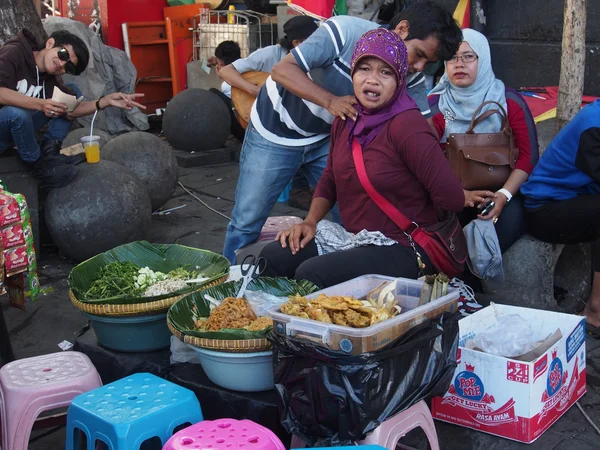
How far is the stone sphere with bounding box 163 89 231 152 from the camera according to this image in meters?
8.84

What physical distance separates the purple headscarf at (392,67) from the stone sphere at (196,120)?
5747mm

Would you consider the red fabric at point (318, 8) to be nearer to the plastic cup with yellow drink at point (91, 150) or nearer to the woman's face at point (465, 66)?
the plastic cup with yellow drink at point (91, 150)

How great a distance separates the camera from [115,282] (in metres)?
3.28

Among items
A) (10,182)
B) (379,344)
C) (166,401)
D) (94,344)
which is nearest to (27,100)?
(10,182)

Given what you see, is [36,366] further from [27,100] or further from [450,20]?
[27,100]

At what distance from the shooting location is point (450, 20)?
343 cm

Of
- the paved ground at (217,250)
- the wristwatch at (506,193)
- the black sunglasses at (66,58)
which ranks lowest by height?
the paved ground at (217,250)

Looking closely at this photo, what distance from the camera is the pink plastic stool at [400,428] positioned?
8.00 ft

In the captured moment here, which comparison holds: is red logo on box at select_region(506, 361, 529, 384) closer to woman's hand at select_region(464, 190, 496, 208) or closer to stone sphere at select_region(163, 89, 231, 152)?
woman's hand at select_region(464, 190, 496, 208)

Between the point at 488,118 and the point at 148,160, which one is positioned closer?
the point at 488,118

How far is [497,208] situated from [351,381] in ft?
7.02

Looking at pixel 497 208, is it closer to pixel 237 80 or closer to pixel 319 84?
pixel 319 84

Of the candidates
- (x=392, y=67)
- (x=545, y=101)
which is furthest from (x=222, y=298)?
(x=545, y=101)

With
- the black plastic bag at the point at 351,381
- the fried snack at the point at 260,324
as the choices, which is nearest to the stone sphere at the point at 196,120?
the fried snack at the point at 260,324
